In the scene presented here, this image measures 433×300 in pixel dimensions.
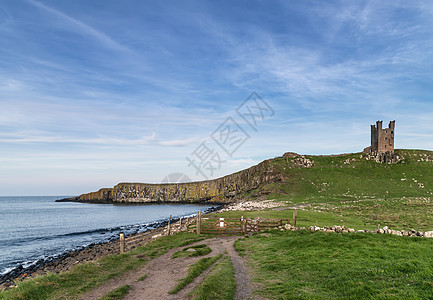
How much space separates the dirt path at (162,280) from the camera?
42.1 ft

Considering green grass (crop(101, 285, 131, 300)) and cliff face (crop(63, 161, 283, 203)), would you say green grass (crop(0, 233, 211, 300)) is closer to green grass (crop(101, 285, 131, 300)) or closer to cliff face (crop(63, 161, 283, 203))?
green grass (crop(101, 285, 131, 300))

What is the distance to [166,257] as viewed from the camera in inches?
826

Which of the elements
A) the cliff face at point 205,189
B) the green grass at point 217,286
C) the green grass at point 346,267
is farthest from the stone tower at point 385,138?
the green grass at point 217,286

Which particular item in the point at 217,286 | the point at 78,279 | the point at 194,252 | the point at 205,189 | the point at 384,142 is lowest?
the point at 205,189

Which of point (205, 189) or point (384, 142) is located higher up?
point (384, 142)

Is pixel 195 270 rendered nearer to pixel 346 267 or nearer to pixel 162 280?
pixel 162 280

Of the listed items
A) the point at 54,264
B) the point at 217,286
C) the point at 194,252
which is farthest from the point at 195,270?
the point at 54,264

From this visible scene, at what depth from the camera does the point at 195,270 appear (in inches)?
628

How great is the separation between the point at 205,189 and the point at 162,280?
150792mm

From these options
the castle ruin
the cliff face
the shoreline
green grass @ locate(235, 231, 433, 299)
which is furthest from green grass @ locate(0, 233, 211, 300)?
the castle ruin

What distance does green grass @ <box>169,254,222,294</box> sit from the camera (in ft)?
44.3

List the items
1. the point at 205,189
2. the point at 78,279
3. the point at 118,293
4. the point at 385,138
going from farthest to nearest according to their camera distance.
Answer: the point at 205,189 < the point at 385,138 < the point at 78,279 < the point at 118,293

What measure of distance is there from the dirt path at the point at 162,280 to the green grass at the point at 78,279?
68cm

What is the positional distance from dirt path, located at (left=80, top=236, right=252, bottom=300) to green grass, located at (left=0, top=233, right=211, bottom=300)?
0.68 meters
